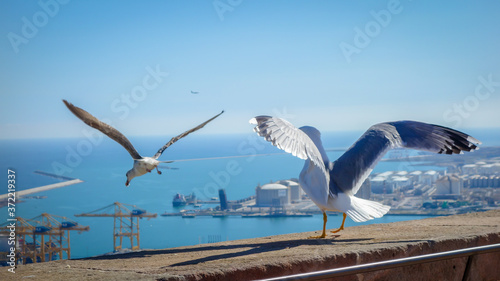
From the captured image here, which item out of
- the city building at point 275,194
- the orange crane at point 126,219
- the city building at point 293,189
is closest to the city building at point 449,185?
the city building at point 293,189

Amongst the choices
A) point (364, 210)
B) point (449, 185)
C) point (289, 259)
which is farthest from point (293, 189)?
point (289, 259)

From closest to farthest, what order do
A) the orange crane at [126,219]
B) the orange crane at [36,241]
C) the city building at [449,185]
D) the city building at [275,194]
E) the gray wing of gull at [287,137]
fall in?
the gray wing of gull at [287,137], the orange crane at [36,241], the orange crane at [126,219], the city building at [449,185], the city building at [275,194]

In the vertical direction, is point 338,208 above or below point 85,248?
above

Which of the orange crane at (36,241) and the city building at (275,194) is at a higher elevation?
the city building at (275,194)

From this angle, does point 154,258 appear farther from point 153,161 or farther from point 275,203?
point 275,203

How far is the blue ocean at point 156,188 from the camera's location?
111ft

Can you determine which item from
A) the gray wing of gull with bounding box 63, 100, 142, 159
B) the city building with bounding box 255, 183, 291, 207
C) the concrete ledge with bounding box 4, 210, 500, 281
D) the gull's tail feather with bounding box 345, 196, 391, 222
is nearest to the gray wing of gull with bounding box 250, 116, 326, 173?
the gull's tail feather with bounding box 345, 196, 391, 222

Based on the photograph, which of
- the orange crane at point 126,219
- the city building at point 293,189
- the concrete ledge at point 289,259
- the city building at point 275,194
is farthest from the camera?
the city building at point 293,189

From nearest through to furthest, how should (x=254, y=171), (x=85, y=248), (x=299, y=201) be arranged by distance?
1. (x=85, y=248)
2. (x=299, y=201)
3. (x=254, y=171)

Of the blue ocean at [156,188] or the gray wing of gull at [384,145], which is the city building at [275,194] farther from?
the gray wing of gull at [384,145]

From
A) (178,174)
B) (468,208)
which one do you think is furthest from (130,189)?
(468,208)

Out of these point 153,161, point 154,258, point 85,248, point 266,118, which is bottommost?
point 85,248

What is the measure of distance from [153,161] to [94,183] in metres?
47.3

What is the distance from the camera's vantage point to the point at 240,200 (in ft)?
141
